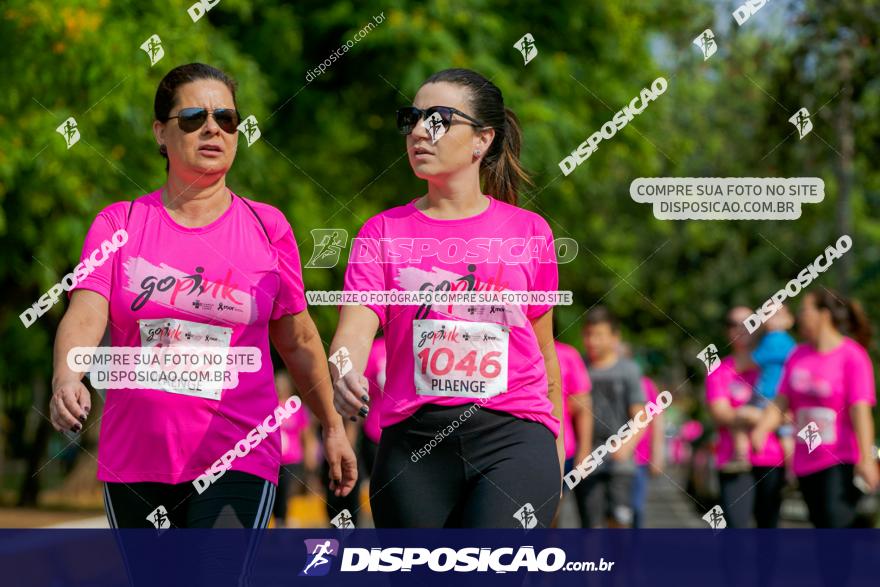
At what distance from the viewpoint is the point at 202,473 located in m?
4.91

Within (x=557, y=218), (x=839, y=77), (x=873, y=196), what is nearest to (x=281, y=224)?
(x=839, y=77)

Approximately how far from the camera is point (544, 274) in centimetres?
524

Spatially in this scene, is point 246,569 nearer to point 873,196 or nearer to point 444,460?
point 444,460

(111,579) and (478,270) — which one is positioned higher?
(111,579)

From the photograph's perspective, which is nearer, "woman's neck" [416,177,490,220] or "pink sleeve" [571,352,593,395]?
"woman's neck" [416,177,490,220]

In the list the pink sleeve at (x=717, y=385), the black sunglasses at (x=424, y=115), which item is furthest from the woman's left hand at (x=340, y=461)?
the pink sleeve at (x=717, y=385)

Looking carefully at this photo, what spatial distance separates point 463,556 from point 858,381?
3.99 m

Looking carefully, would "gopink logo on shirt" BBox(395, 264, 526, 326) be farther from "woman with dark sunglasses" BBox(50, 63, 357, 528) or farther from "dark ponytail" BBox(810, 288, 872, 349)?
"dark ponytail" BBox(810, 288, 872, 349)

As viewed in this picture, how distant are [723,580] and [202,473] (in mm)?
2329

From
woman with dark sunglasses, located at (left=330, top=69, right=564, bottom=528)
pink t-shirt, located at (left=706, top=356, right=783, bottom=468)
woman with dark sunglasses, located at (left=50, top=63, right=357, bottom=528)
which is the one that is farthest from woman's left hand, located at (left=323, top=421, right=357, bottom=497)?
pink t-shirt, located at (left=706, top=356, right=783, bottom=468)

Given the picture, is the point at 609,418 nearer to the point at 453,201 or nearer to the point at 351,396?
the point at 453,201

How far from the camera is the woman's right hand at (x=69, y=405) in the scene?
15.4 feet

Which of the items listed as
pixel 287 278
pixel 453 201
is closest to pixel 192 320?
pixel 287 278

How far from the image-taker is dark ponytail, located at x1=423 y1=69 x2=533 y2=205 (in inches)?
215
